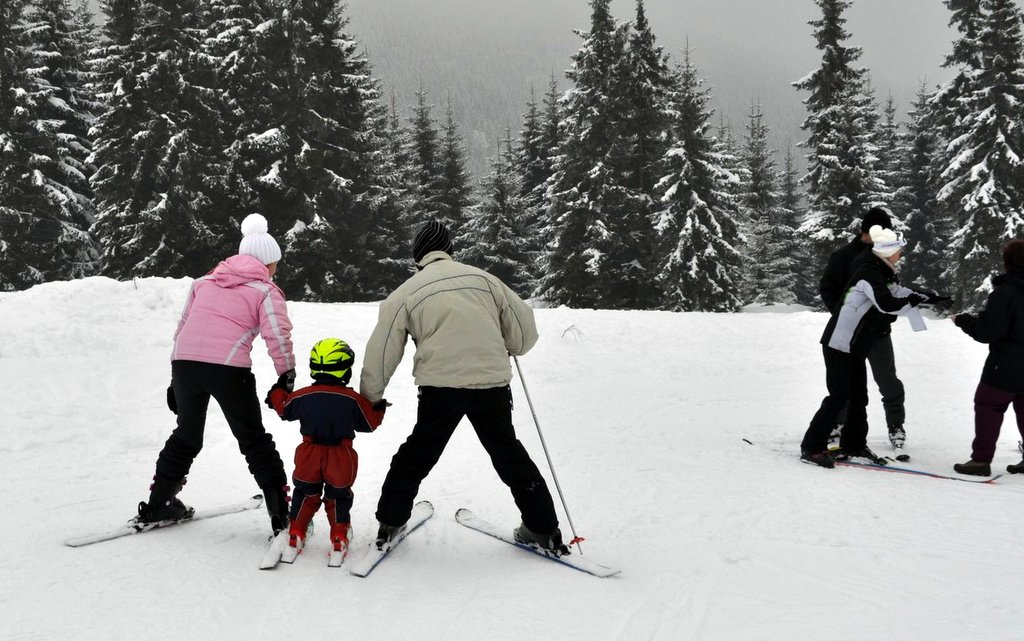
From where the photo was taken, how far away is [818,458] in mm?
6324

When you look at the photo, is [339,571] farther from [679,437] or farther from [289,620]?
[679,437]

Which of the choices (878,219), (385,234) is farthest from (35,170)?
(878,219)

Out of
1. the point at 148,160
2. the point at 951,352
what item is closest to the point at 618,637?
the point at 951,352

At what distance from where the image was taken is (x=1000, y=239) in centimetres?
2677

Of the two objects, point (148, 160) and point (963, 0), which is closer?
point (148, 160)

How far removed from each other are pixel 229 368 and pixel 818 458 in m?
5.18

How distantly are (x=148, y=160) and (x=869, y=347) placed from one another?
24275 mm

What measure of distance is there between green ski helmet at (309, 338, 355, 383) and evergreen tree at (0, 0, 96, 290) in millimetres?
25134

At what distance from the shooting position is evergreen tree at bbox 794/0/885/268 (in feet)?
90.6

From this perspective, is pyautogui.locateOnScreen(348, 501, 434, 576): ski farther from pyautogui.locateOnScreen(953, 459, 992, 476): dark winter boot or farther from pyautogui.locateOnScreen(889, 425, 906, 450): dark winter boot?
Result: pyautogui.locateOnScreen(889, 425, 906, 450): dark winter boot

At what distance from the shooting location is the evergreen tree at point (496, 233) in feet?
109

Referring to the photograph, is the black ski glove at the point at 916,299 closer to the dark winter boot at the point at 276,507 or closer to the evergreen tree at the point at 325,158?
the dark winter boot at the point at 276,507

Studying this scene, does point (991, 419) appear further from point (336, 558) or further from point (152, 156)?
point (152, 156)

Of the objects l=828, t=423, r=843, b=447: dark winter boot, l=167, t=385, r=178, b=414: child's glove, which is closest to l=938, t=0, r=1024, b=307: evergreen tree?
l=828, t=423, r=843, b=447: dark winter boot
